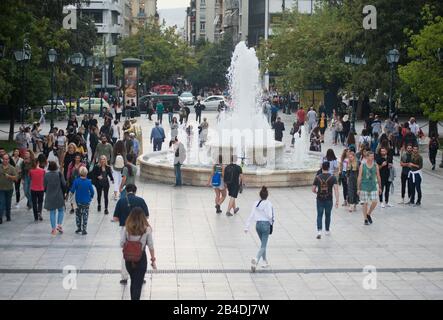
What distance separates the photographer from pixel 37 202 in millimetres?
18391

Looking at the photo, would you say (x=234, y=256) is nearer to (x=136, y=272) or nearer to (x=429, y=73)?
(x=136, y=272)

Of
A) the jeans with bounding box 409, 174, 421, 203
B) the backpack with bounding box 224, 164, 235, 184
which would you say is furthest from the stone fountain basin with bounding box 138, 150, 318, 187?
the backpack with bounding box 224, 164, 235, 184

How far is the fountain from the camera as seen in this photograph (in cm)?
2448

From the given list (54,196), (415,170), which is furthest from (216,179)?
(415,170)

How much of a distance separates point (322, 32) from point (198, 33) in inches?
4595

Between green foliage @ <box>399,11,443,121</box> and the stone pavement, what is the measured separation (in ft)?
30.0

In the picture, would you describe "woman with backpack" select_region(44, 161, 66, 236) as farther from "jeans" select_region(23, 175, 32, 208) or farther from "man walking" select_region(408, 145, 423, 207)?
"man walking" select_region(408, 145, 423, 207)

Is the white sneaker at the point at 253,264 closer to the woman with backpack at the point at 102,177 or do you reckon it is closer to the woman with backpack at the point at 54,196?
the woman with backpack at the point at 54,196

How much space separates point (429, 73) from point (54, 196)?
16.8m

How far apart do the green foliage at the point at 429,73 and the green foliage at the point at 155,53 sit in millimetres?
60201

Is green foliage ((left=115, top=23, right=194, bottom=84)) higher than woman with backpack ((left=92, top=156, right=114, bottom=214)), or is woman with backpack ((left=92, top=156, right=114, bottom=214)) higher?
green foliage ((left=115, top=23, right=194, bottom=84))

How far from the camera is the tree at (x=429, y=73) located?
29.7 metres

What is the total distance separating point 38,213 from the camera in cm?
1848
